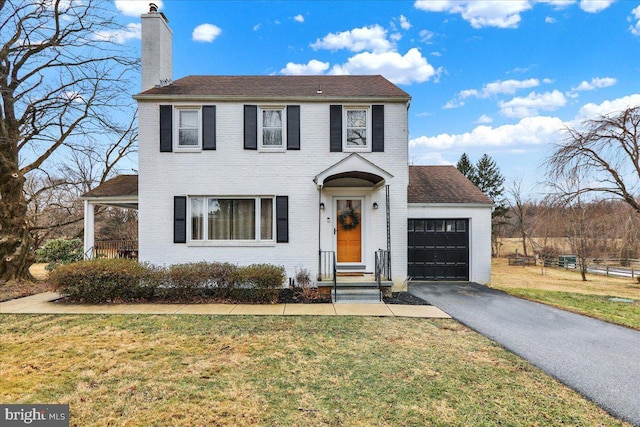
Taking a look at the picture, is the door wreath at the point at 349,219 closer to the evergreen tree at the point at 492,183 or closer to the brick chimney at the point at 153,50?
the brick chimney at the point at 153,50

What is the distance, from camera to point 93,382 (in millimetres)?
4023

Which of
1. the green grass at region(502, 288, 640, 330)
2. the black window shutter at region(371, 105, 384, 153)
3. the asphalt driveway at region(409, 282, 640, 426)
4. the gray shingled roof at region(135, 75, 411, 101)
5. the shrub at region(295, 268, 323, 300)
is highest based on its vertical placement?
the gray shingled roof at region(135, 75, 411, 101)

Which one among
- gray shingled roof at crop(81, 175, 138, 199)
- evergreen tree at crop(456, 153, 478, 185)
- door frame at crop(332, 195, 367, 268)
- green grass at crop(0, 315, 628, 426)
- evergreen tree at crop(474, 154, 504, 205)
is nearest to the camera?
green grass at crop(0, 315, 628, 426)

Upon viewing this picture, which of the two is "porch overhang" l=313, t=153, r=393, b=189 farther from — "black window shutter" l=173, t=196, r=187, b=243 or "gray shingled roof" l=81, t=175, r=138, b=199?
"gray shingled roof" l=81, t=175, r=138, b=199

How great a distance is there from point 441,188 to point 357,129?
4816 millimetres

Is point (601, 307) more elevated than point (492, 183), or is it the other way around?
point (492, 183)

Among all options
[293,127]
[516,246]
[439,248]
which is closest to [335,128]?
[293,127]

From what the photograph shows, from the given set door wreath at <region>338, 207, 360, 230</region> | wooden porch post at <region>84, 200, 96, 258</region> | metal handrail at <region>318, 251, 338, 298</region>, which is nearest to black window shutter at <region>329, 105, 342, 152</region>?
door wreath at <region>338, 207, 360, 230</region>

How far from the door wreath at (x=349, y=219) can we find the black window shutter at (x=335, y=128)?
1998 millimetres

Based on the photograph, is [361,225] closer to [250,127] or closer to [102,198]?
[250,127]

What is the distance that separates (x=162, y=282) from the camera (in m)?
8.65

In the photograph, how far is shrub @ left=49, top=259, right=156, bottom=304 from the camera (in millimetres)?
8281

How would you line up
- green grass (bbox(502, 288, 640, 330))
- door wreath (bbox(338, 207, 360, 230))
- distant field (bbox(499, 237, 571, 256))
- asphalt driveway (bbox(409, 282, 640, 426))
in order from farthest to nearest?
distant field (bbox(499, 237, 571, 256))
door wreath (bbox(338, 207, 360, 230))
green grass (bbox(502, 288, 640, 330))
asphalt driveway (bbox(409, 282, 640, 426))

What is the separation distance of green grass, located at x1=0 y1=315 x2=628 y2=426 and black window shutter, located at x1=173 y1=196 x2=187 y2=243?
3.78 meters
